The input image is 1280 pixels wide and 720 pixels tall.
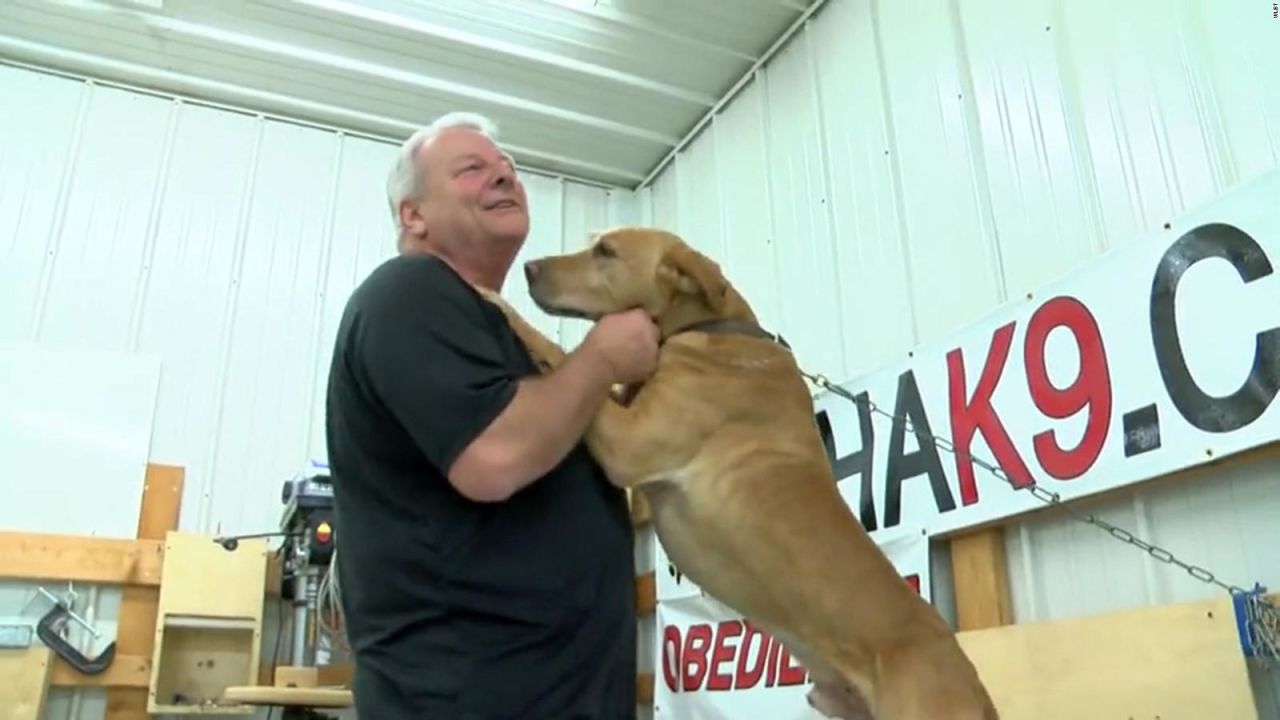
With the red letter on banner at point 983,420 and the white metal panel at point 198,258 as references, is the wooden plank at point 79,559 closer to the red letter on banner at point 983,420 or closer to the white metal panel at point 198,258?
the white metal panel at point 198,258

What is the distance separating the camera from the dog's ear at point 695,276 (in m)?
2.02

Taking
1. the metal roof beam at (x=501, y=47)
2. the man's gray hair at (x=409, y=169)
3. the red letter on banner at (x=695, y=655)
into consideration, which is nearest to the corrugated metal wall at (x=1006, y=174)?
the metal roof beam at (x=501, y=47)

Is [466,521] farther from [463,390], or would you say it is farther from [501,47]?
[501,47]

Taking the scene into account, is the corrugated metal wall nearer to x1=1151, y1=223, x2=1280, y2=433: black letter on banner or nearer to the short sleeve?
x1=1151, y1=223, x2=1280, y2=433: black letter on banner

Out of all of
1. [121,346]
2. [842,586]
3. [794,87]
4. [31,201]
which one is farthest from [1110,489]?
[31,201]

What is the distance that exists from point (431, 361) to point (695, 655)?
9.52ft

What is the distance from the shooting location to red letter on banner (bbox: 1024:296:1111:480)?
2475mm

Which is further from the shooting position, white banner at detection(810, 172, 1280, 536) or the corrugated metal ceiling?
the corrugated metal ceiling

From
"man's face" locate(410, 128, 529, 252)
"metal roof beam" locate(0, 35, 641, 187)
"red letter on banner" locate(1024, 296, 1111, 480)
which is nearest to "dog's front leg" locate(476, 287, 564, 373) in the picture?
"man's face" locate(410, 128, 529, 252)

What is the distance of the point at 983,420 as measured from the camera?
281 cm

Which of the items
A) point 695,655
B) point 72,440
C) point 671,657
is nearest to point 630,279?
point 695,655

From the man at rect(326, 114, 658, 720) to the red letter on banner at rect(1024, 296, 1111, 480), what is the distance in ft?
4.87

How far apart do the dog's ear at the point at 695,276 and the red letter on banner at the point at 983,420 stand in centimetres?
110

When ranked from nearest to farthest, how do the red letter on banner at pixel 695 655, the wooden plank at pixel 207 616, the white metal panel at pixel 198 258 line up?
the red letter on banner at pixel 695 655, the wooden plank at pixel 207 616, the white metal panel at pixel 198 258
